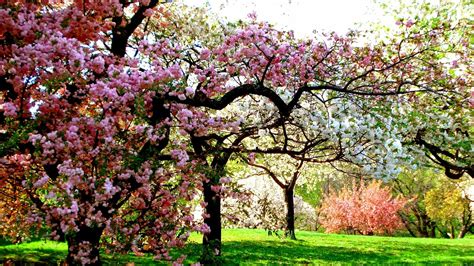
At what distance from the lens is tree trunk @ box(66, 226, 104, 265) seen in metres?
7.46

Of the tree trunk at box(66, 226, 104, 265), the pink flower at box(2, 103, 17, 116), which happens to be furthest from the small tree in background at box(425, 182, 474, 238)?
the pink flower at box(2, 103, 17, 116)

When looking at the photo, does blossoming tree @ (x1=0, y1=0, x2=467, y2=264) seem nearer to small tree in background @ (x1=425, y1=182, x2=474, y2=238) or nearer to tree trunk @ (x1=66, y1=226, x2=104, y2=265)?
tree trunk @ (x1=66, y1=226, x2=104, y2=265)

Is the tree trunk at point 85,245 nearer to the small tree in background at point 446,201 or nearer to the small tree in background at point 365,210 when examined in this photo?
the small tree in background at point 365,210

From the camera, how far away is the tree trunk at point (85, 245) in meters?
7.46

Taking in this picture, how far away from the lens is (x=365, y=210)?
37438 millimetres

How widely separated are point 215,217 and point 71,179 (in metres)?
9.37

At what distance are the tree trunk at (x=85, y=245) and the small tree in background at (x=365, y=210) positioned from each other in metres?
30.7

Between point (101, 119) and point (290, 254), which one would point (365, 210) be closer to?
point (290, 254)

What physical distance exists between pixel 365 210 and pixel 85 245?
1272 inches

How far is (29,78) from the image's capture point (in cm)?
680

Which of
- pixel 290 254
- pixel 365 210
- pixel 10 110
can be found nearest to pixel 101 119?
pixel 10 110

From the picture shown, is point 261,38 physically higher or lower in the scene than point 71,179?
higher

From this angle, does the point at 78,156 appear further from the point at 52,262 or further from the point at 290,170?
the point at 290,170

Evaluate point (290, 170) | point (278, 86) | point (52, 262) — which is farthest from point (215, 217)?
point (290, 170)
